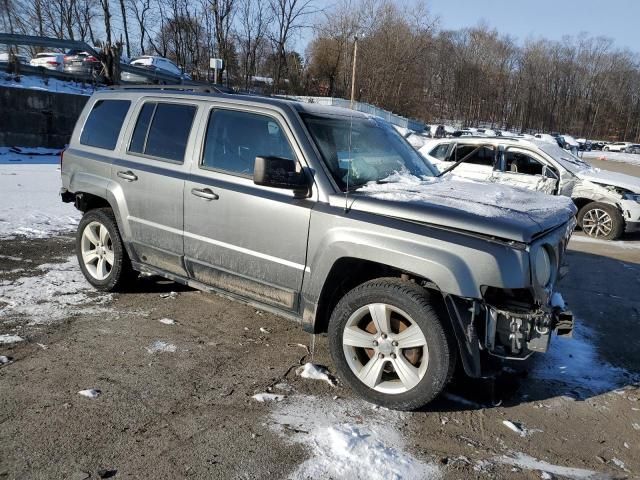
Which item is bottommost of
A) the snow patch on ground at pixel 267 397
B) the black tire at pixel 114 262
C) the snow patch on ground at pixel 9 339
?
the snow patch on ground at pixel 9 339

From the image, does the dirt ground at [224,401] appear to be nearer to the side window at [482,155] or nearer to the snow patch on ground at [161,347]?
the snow patch on ground at [161,347]

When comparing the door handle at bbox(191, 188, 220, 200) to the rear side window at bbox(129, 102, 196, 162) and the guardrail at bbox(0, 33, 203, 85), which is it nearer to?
the rear side window at bbox(129, 102, 196, 162)

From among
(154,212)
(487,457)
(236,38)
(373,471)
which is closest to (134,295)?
(154,212)

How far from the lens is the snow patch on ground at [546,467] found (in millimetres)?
2762

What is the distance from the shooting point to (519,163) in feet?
32.7

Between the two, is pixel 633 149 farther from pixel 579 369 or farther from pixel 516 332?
pixel 516 332

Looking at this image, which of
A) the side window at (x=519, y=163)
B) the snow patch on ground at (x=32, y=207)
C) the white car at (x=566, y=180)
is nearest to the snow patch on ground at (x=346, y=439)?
the snow patch on ground at (x=32, y=207)

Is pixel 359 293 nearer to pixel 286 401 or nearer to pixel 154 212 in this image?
pixel 286 401

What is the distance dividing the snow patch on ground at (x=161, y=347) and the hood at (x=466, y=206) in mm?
1808

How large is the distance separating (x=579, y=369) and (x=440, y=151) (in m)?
7.43

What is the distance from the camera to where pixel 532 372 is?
3.96 meters

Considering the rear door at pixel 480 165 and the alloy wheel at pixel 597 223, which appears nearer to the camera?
the alloy wheel at pixel 597 223

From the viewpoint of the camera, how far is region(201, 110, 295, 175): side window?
154 inches

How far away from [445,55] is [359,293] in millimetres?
75289
